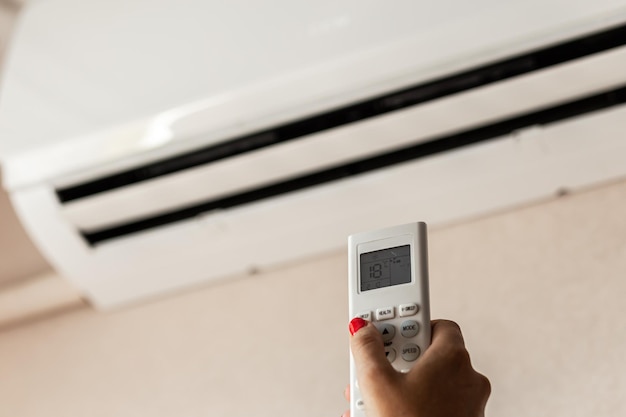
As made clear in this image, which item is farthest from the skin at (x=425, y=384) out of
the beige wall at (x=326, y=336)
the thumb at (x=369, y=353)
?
the beige wall at (x=326, y=336)

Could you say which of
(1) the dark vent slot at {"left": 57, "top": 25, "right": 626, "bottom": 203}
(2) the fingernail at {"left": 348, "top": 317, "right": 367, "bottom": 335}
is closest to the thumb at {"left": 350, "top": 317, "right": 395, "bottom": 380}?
(2) the fingernail at {"left": 348, "top": 317, "right": 367, "bottom": 335}

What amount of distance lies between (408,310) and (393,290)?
29 millimetres

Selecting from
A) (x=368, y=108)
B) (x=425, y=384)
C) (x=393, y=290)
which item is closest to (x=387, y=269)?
(x=393, y=290)

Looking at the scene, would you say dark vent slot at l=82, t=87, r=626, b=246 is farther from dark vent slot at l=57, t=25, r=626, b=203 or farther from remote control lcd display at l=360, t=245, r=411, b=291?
remote control lcd display at l=360, t=245, r=411, b=291

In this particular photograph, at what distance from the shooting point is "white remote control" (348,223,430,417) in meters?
0.70

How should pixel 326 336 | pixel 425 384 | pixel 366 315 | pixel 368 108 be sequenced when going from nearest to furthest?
pixel 425 384
pixel 366 315
pixel 368 108
pixel 326 336

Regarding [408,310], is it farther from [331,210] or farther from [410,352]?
[331,210]

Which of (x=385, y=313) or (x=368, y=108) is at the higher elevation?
(x=368, y=108)

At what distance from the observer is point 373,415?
0.64m

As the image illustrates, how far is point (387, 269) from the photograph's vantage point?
29.6 inches

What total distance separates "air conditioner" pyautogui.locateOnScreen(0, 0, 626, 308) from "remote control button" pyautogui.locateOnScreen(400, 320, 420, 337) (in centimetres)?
36

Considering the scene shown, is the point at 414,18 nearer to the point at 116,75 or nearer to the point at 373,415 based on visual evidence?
the point at 116,75

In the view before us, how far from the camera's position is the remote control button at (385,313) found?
0.72m

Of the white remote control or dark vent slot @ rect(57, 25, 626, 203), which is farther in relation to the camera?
dark vent slot @ rect(57, 25, 626, 203)
